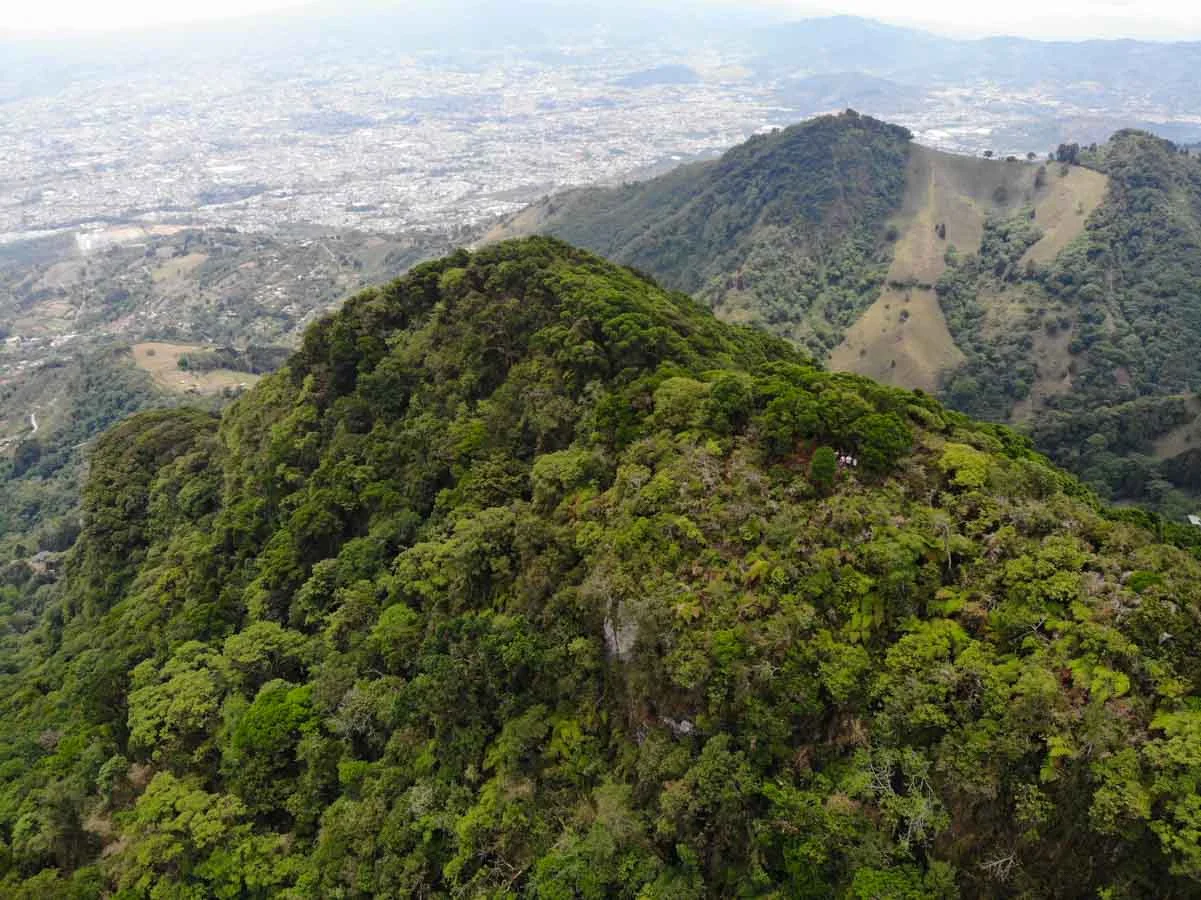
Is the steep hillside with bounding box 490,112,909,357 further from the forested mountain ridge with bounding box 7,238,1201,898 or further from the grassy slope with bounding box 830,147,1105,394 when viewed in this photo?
the forested mountain ridge with bounding box 7,238,1201,898

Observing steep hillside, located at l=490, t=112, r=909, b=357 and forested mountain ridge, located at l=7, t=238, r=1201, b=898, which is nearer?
forested mountain ridge, located at l=7, t=238, r=1201, b=898


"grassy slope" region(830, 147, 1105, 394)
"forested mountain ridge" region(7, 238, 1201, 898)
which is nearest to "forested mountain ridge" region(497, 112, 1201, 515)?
"grassy slope" region(830, 147, 1105, 394)

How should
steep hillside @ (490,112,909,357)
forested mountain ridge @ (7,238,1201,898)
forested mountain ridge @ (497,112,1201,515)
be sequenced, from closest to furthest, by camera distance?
forested mountain ridge @ (7,238,1201,898), forested mountain ridge @ (497,112,1201,515), steep hillside @ (490,112,909,357)

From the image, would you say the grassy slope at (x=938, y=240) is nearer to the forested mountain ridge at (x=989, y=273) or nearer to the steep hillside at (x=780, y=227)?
the forested mountain ridge at (x=989, y=273)

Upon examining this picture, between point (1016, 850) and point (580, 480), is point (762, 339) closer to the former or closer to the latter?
point (580, 480)

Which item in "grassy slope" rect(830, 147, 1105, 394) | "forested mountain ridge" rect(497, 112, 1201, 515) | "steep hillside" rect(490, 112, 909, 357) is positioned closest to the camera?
"forested mountain ridge" rect(497, 112, 1201, 515)

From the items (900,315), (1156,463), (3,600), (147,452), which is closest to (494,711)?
(147,452)
